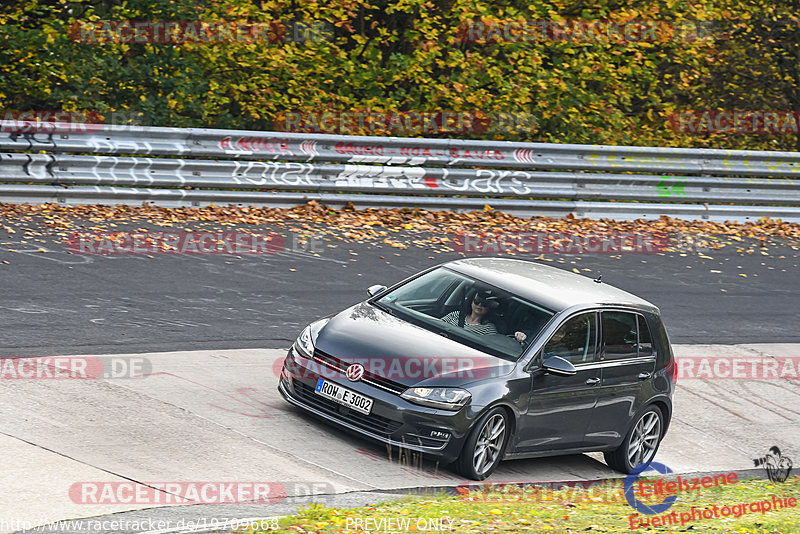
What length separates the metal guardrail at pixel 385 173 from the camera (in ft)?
49.8

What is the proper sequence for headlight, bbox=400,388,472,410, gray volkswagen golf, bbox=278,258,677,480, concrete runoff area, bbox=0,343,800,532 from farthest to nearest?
gray volkswagen golf, bbox=278,258,677,480
headlight, bbox=400,388,472,410
concrete runoff area, bbox=0,343,800,532

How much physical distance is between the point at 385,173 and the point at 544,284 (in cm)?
822

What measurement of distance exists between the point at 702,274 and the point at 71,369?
10.2m
